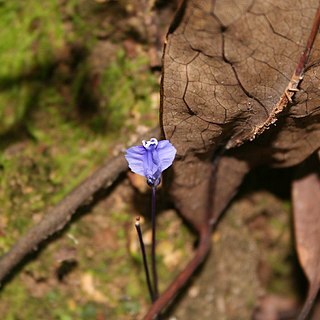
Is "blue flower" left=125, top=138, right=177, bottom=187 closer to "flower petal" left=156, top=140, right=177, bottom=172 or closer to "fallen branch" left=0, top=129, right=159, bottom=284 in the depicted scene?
"flower petal" left=156, top=140, right=177, bottom=172

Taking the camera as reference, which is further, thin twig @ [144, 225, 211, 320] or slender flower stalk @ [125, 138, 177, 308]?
thin twig @ [144, 225, 211, 320]

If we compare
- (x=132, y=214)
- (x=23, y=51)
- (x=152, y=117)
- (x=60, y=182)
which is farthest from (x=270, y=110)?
(x=23, y=51)

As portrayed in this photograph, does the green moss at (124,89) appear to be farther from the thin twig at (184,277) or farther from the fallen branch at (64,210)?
the thin twig at (184,277)

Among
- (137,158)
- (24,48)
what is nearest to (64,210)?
(137,158)

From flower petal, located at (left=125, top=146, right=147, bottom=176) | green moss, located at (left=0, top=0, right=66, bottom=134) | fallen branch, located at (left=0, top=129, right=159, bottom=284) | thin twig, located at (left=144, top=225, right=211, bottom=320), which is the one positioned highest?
green moss, located at (left=0, top=0, right=66, bottom=134)

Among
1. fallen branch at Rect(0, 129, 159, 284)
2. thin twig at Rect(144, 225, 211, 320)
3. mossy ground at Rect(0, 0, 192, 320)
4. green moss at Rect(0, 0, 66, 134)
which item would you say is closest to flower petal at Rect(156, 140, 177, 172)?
fallen branch at Rect(0, 129, 159, 284)

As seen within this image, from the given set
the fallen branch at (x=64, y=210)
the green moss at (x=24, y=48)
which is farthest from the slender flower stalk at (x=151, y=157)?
the green moss at (x=24, y=48)

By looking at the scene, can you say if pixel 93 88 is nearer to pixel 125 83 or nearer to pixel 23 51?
pixel 125 83

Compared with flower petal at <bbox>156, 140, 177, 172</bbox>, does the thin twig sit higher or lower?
lower
